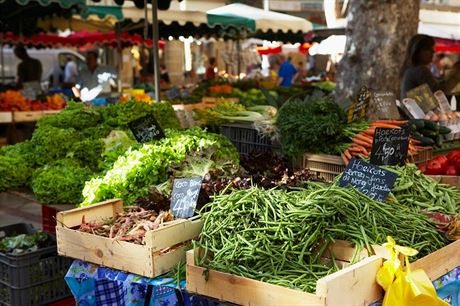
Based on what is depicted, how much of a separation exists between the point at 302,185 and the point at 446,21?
1835 centimetres

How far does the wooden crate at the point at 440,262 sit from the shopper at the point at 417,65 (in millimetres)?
4127

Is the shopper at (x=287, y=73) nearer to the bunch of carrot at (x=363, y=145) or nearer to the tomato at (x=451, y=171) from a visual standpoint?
the bunch of carrot at (x=363, y=145)

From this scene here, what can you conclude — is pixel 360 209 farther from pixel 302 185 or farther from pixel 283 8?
pixel 283 8

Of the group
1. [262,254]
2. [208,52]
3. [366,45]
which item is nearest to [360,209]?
[262,254]

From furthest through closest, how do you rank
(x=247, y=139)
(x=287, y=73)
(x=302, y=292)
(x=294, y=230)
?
1. (x=287, y=73)
2. (x=247, y=139)
3. (x=294, y=230)
4. (x=302, y=292)

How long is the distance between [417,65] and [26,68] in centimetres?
942

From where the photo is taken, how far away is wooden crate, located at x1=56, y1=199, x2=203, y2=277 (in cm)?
310

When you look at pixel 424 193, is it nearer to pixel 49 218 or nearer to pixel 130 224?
pixel 130 224

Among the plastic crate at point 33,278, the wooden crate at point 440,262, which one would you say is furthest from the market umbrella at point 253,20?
the wooden crate at point 440,262

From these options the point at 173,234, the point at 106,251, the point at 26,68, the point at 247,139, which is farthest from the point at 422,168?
the point at 26,68

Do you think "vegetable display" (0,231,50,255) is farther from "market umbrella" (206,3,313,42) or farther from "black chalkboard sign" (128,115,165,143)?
"market umbrella" (206,3,313,42)

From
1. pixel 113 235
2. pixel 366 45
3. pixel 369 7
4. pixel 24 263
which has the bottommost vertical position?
pixel 24 263

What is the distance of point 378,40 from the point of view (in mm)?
7449

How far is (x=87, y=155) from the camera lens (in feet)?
17.1
